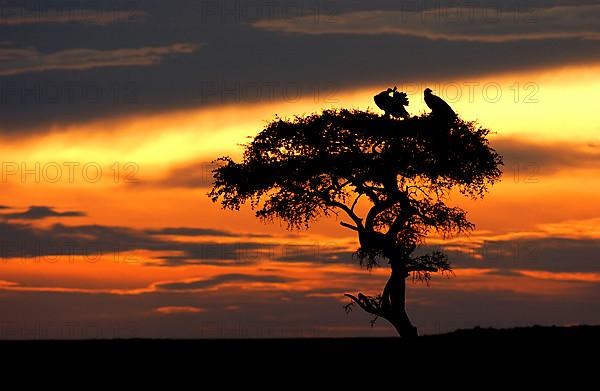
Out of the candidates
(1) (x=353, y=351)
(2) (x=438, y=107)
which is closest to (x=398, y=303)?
(1) (x=353, y=351)

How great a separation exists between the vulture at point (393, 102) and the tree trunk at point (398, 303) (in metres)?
6.89

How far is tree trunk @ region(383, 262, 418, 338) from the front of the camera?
5181 cm

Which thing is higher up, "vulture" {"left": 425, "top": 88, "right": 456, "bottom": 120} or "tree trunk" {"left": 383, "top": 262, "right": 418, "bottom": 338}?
"vulture" {"left": 425, "top": 88, "right": 456, "bottom": 120}


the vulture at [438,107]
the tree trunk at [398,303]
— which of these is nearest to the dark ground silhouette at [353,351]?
the tree trunk at [398,303]

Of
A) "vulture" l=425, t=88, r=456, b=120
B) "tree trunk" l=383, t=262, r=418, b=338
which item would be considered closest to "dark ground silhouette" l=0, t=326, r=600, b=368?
"tree trunk" l=383, t=262, r=418, b=338

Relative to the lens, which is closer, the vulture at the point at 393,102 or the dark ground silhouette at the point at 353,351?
the dark ground silhouette at the point at 353,351

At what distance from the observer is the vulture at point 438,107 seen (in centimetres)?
5278

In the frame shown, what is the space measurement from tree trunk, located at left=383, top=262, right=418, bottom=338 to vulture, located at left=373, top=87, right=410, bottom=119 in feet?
22.6

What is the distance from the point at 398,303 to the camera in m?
51.8

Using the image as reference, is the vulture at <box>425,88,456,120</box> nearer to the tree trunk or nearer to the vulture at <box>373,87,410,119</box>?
the vulture at <box>373,87,410,119</box>

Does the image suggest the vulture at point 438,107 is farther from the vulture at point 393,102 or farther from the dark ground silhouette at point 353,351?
the dark ground silhouette at point 353,351

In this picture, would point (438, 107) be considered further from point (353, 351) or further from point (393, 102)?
point (353, 351)

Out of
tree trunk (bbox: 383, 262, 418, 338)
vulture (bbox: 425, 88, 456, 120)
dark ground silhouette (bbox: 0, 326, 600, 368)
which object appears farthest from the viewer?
vulture (bbox: 425, 88, 456, 120)

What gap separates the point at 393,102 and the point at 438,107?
6.82ft
